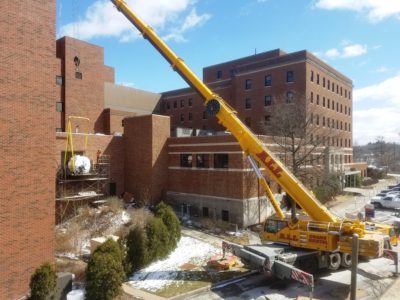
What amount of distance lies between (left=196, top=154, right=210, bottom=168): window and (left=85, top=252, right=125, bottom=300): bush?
1783cm

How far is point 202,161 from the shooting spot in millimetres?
30484

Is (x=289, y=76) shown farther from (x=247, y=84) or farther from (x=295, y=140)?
(x=295, y=140)

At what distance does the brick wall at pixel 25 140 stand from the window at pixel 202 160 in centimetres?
1710

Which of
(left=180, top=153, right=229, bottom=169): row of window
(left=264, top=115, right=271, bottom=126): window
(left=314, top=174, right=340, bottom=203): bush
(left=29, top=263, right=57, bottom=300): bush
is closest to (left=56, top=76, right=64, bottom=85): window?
(left=180, top=153, right=229, bottom=169): row of window

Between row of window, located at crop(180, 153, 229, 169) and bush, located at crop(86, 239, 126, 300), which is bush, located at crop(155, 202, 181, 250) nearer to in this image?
bush, located at crop(86, 239, 126, 300)

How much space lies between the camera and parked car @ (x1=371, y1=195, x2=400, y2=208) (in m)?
35.7

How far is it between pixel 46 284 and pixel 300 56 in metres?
39.7

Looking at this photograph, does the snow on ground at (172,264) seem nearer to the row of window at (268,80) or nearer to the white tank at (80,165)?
the white tank at (80,165)

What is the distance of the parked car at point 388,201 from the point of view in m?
35.7

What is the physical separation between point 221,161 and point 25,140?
58.3ft

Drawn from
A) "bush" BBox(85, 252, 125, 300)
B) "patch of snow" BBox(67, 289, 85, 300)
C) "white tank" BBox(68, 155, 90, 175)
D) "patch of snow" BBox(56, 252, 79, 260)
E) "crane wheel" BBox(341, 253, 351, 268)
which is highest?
"white tank" BBox(68, 155, 90, 175)

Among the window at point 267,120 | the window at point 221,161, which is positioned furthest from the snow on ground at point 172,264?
the window at point 267,120

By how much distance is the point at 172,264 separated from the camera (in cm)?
1809

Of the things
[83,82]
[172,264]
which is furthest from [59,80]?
[172,264]
